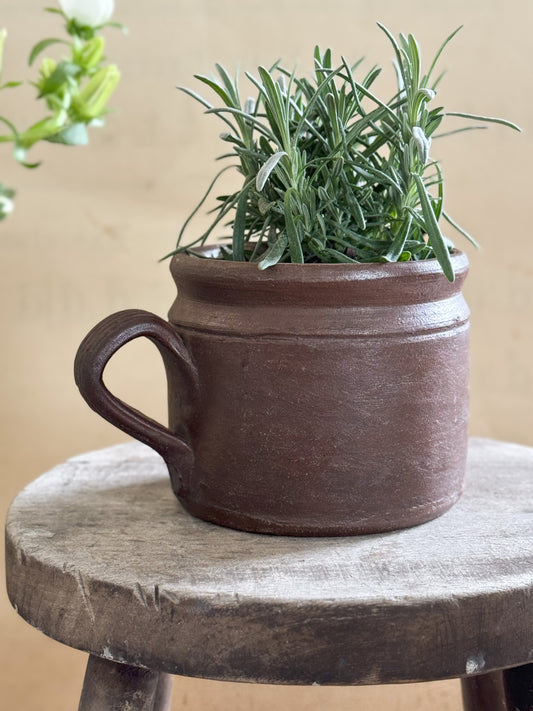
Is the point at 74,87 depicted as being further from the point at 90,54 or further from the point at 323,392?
the point at 323,392

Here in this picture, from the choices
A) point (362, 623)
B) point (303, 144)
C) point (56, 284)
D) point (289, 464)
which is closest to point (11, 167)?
point (56, 284)

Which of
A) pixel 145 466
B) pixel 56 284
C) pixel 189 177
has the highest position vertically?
pixel 189 177

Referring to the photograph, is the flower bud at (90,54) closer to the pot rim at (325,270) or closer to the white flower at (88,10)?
the white flower at (88,10)

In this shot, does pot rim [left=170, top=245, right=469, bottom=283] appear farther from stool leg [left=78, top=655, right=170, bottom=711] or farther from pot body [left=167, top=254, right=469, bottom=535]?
stool leg [left=78, top=655, right=170, bottom=711]

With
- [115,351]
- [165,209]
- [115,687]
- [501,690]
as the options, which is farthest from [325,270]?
[165,209]

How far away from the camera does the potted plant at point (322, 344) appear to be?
0.64m

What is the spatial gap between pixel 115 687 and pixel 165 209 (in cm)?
91

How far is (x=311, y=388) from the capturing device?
646 millimetres

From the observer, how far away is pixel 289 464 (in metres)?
0.66

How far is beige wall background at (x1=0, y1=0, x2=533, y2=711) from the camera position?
138cm

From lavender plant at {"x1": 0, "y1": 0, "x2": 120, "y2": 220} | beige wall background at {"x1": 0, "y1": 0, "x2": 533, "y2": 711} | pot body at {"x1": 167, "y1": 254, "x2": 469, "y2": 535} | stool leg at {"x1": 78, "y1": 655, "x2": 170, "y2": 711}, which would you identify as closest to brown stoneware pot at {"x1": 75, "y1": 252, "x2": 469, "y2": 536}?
pot body at {"x1": 167, "y1": 254, "x2": 469, "y2": 535}

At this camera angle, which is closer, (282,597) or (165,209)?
(282,597)

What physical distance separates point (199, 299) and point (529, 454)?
1.30 feet

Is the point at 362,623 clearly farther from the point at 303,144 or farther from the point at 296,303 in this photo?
the point at 303,144
